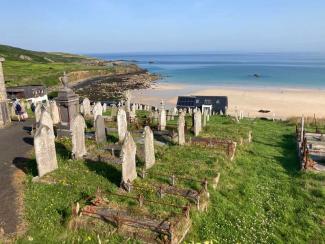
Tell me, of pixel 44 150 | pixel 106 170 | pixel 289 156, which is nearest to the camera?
pixel 44 150

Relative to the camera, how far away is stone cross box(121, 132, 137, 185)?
1288 cm

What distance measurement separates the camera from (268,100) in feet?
180

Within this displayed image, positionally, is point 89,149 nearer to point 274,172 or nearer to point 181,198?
point 181,198

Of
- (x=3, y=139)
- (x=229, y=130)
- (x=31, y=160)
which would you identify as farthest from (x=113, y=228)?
(x=229, y=130)

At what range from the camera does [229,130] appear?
23.6m

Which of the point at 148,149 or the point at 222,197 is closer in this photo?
the point at 222,197

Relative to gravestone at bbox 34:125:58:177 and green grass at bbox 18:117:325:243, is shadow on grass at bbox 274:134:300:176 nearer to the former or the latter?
green grass at bbox 18:117:325:243

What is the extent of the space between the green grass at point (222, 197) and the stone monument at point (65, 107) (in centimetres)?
135

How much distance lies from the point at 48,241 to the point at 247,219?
6.55 meters

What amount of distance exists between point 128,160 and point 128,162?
3.0 inches

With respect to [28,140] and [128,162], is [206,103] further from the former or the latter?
[128,162]

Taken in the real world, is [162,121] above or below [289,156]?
above

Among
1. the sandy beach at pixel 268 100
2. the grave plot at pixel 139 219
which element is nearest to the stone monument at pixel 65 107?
the grave plot at pixel 139 219

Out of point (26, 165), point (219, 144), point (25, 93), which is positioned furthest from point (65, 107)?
point (25, 93)
